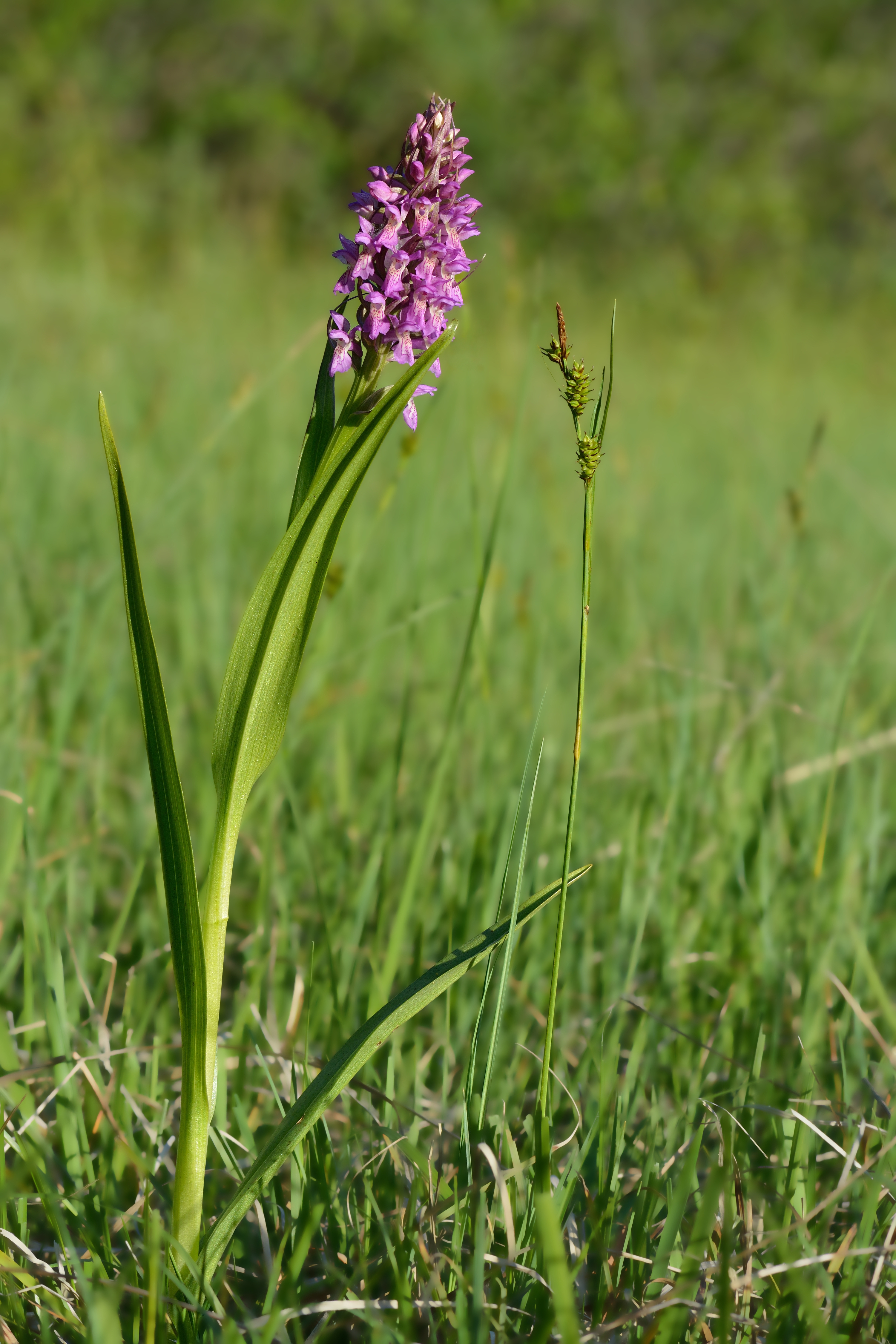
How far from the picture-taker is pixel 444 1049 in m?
0.96

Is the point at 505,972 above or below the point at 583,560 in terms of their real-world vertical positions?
below

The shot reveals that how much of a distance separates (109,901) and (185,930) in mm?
743

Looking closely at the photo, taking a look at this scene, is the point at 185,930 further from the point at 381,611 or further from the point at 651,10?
the point at 651,10

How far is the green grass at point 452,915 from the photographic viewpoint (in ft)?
2.32

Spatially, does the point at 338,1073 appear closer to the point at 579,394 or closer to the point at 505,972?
the point at 505,972

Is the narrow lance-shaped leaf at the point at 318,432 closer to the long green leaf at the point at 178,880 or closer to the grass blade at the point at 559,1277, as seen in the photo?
the long green leaf at the point at 178,880

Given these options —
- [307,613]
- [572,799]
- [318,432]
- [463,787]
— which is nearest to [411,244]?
[318,432]

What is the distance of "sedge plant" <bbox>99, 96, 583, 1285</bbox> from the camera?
572 mm

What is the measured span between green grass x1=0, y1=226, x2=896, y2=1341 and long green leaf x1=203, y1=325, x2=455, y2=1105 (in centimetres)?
20

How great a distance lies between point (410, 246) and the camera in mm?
583

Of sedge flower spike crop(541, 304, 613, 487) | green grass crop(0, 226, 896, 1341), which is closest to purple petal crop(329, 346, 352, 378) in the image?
Result: sedge flower spike crop(541, 304, 613, 487)

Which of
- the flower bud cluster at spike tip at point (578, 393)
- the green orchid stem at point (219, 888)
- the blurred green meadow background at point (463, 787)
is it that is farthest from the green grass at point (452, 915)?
the flower bud cluster at spike tip at point (578, 393)

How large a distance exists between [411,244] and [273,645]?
10.4 inches

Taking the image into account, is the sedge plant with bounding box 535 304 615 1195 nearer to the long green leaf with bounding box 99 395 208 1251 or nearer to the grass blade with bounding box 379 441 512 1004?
the long green leaf with bounding box 99 395 208 1251
